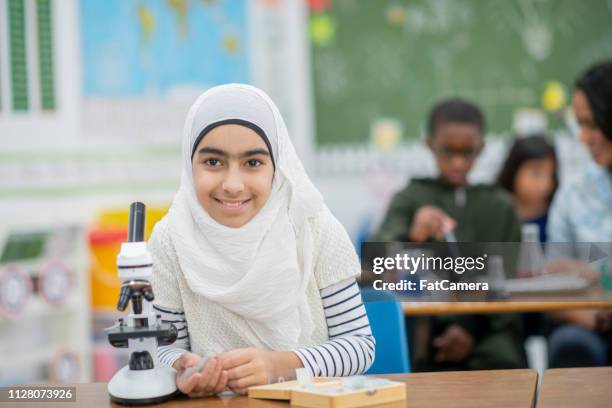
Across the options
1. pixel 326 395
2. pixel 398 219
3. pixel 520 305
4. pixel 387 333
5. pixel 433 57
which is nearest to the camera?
pixel 326 395

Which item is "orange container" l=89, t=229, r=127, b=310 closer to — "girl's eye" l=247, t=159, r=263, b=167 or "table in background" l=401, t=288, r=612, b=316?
"table in background" l=401, t=288, r=612, b=316

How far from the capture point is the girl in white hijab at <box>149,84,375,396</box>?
1.66m

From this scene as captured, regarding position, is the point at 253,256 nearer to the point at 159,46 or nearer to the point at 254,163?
the point at 254,163

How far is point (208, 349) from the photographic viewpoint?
1.74 meters

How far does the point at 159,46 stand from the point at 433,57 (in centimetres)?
168

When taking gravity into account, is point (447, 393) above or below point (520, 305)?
below

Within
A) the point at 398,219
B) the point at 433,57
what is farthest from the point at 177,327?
the point at 433,57

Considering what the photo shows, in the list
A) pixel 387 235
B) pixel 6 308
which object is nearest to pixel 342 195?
pixel 387 235

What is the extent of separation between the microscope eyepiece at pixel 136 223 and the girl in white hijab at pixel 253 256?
0.68ft

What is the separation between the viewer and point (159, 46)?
438cm

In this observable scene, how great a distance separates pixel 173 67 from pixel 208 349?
291cm

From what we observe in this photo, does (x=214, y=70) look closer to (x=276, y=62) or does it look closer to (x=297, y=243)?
(x=276, y=62)

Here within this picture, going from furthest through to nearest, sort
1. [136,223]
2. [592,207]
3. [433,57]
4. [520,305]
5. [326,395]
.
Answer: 1. [433,57]
2. [592,207]
3. [520,305]
4. [136,223]
5. [326,395]

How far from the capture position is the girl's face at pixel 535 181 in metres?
4.25
